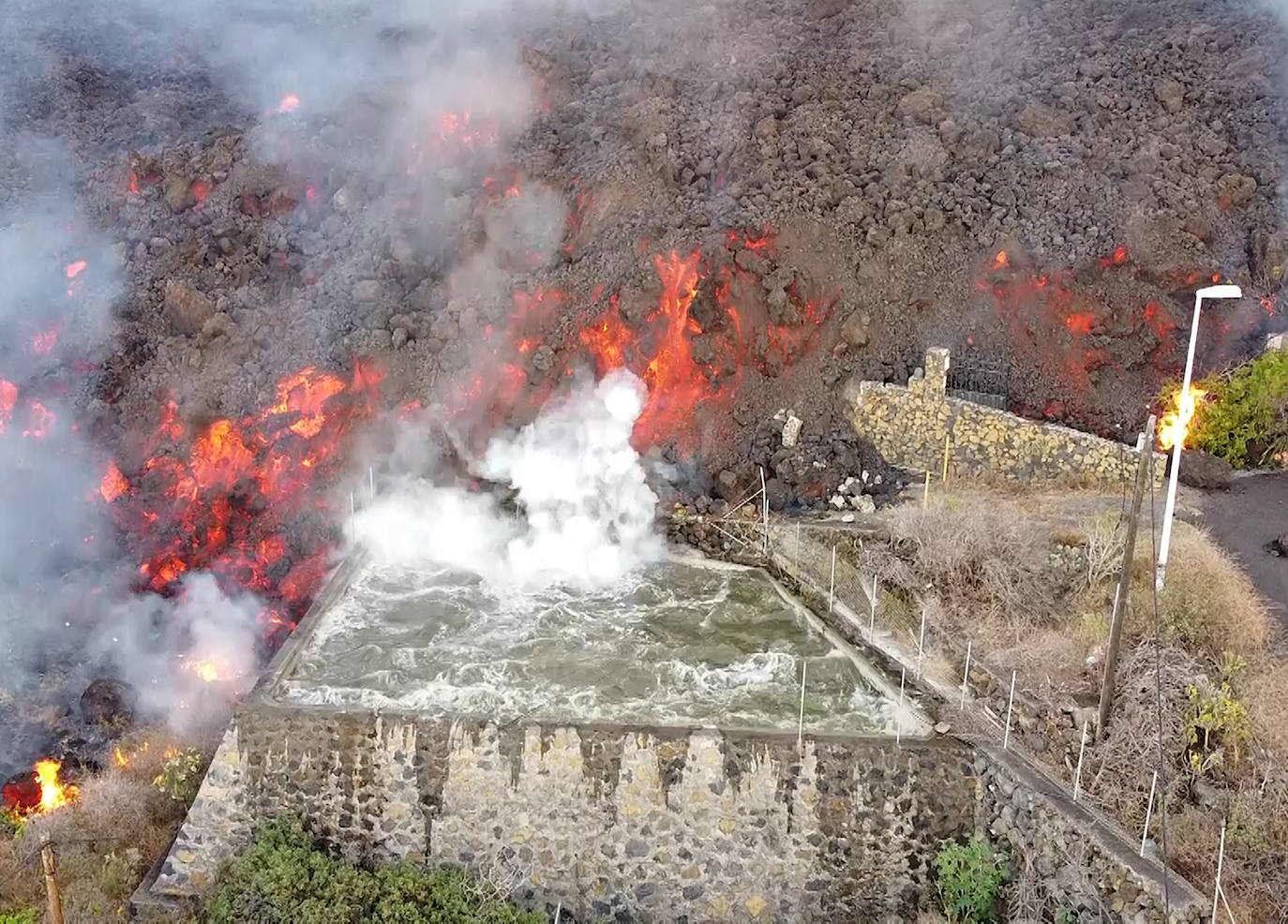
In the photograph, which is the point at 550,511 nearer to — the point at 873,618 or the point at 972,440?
the point at 873,618

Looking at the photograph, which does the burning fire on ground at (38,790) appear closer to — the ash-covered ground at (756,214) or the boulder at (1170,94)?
the ash-covered ground at (756,214)

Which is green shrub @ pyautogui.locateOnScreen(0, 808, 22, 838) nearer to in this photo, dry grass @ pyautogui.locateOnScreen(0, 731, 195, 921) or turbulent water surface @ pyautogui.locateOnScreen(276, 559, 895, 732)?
dry grass @ pyautogui.locateOnScreen(0, 731, 195, 921)

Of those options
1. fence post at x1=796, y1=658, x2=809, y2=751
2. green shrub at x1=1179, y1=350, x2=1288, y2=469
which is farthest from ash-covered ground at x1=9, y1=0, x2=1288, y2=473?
fence post at x1=796, y1=658, x2=809, y2=751

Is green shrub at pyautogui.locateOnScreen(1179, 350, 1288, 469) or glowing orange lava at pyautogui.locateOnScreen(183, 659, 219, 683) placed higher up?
green shrub at pyautogui.locateOnScreen(1179, 350, 1288, 469)

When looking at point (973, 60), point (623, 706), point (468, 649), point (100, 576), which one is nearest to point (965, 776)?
point (623, 706)

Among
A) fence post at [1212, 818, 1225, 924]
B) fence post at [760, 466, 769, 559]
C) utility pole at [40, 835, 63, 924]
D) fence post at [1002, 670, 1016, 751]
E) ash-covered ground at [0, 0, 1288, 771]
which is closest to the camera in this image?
fence post at [1212, 818, 1225, 924]

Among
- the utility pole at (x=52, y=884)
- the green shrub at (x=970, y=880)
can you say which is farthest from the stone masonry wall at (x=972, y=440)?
the utility pole at (x=52, y=884)

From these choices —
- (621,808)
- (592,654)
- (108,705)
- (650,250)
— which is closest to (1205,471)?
(650,250)
